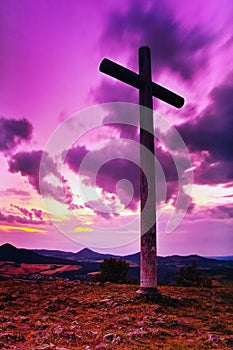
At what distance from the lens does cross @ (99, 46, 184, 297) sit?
12.6 meters

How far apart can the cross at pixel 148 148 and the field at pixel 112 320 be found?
0.97 metres

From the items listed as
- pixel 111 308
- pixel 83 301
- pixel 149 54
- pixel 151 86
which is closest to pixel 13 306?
pixel 83 301

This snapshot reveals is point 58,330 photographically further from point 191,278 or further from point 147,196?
point 191,278

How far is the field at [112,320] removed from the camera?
7566 mm

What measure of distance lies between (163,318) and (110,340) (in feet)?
8.44

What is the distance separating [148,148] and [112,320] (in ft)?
21.8

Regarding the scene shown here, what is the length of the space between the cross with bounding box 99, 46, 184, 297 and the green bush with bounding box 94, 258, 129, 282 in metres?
9.06

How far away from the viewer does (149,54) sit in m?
14.6

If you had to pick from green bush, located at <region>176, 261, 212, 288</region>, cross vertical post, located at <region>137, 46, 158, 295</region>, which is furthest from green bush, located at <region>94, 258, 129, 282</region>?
cross vertical post, located at <region>137, 46, 158, 295</region>

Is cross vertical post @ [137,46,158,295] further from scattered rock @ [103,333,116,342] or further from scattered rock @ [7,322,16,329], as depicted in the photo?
scattered rock @ [7,322,16,329]

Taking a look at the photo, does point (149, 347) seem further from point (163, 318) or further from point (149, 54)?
point (149, 54)

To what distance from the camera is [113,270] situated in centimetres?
2153

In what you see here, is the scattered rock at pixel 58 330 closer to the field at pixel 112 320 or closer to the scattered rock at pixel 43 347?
the field at pixel 112 320

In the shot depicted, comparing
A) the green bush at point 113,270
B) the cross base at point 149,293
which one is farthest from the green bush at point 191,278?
the cross base at point 149,293
